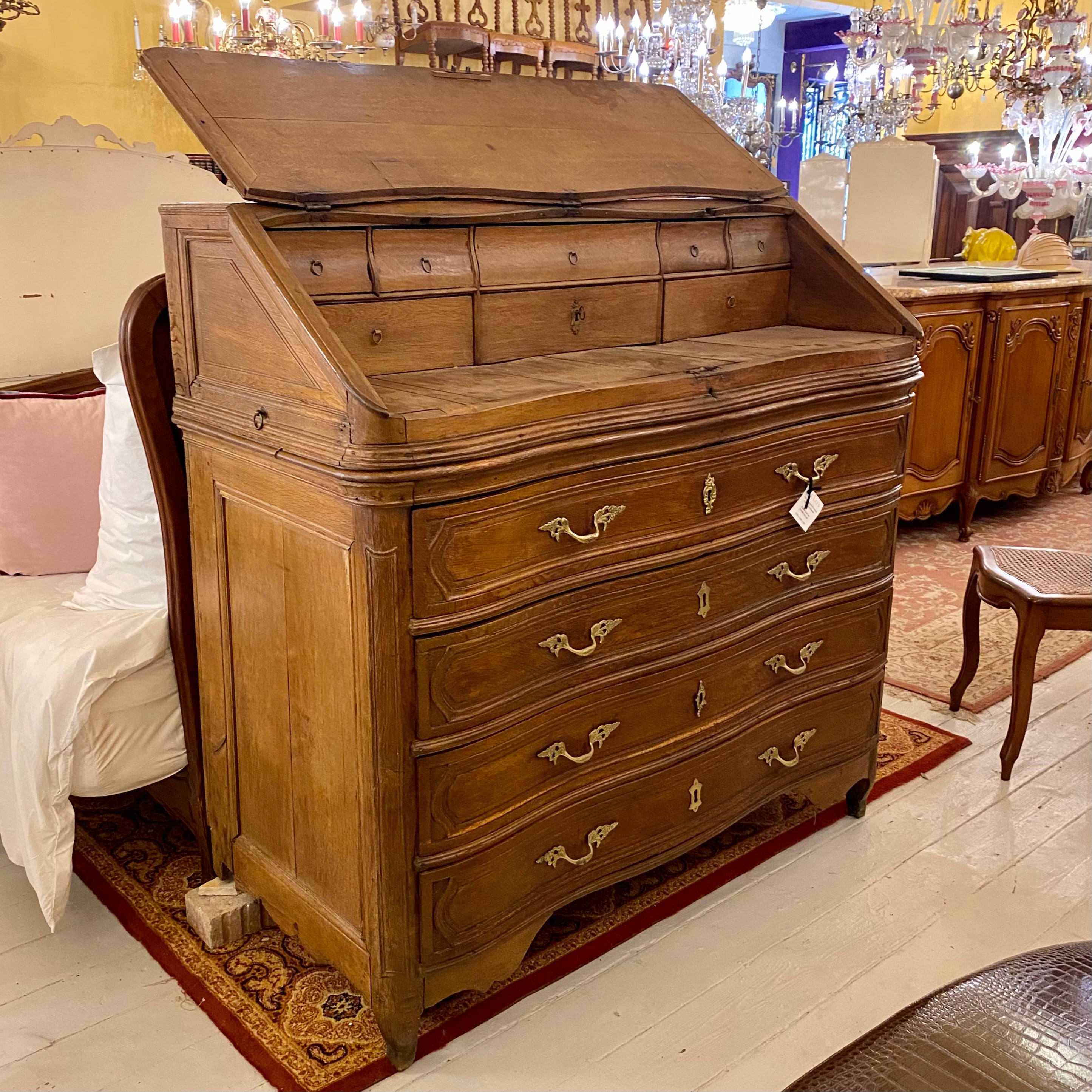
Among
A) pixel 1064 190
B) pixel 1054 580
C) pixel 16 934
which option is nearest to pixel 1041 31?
pixel 1064 190

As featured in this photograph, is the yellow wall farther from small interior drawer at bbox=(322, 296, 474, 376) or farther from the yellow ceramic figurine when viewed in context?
small interior drawer at bbox=(322, 296, 474, 376)

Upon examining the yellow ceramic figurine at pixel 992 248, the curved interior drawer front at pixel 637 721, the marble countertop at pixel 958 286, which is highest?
the yellow ceramic figurine at pixel 992 248

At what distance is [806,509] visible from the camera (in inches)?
88.3

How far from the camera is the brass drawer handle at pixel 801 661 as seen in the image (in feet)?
7.68

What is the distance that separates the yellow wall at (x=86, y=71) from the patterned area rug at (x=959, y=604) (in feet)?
13.4

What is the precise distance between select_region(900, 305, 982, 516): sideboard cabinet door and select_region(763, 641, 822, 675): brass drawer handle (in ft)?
7.79

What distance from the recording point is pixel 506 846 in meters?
1.91

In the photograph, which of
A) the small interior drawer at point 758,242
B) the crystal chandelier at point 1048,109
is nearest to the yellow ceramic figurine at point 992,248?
the crystal chandelier at point 1048,109

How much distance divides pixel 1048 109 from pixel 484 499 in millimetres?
6338

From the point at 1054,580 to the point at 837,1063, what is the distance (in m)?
2.04

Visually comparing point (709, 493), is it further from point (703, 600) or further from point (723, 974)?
point (723, 974)

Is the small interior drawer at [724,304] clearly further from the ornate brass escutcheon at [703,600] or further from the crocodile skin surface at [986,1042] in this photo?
the crocodile skin surface at [986,1042]

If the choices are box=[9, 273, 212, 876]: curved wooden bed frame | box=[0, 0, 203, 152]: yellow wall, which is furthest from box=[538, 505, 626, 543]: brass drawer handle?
box=[0, 0, 203, 152]: yellow wall

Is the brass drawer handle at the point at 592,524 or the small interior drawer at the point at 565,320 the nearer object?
the brass drawer handle at the point at 592,524
